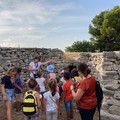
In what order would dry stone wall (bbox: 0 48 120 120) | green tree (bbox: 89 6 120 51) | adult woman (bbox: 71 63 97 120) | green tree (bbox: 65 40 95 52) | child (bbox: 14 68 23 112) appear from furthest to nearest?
green tree (bbox: 89 6 120 51) → green tree (bbox: 65 40 95 52) → child (bbox: 14 68 23 112) → dry stone wall (bbox: 0 48 120 120) → adult woman (bbox: 71 63 97 120)

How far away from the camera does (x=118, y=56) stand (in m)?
6.05

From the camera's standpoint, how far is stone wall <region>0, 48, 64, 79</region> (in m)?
11.3

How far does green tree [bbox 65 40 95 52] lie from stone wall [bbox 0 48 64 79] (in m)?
17.5

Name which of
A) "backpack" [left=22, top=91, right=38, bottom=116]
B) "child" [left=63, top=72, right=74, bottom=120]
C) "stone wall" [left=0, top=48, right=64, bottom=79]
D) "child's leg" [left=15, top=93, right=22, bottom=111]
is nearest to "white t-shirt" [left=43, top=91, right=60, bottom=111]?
"backpack" [left=22, top=91, right=38, bottom=116]

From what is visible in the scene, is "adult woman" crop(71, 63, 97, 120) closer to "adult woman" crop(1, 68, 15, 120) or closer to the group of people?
the group of people

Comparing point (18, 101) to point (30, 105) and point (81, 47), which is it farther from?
point (81, 47)

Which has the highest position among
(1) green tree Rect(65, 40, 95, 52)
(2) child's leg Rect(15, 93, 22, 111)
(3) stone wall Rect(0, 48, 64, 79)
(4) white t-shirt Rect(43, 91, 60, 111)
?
(1) green tree Rect(65, 40, 95, 52)

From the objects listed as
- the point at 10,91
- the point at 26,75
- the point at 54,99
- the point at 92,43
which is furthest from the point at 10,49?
the point at 92,43

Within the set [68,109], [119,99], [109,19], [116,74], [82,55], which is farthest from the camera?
[109,19]

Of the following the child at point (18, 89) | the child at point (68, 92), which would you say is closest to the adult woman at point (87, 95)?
the child at point (68, 92)

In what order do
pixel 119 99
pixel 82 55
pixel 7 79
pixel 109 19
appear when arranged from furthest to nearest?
pixel 109 19, pixel 82 55, pixel 7 79, pixel 119 99

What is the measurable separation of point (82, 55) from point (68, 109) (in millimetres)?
8326

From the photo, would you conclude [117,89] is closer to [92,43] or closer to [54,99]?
[54,99]

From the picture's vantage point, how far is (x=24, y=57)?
39.3ft
